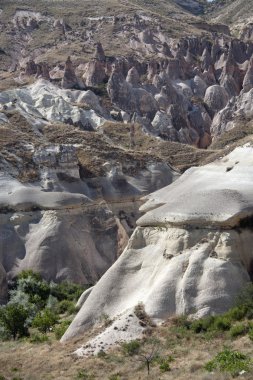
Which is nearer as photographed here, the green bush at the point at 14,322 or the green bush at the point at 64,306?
the green bush at the point at 14,322

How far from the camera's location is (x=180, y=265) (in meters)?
24.6

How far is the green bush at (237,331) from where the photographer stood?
21.0m

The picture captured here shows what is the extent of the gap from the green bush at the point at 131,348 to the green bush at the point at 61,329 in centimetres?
435

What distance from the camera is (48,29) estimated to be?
451ft

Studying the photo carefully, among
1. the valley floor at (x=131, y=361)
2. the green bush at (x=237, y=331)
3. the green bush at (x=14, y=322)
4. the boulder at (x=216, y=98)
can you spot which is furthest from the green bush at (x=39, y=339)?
the boulder at (x=216, y=98)

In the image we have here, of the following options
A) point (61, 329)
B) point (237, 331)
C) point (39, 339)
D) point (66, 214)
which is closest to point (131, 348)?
point (237, 331)

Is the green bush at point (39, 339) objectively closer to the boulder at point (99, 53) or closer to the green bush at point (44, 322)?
the green bush at point (44, 322)

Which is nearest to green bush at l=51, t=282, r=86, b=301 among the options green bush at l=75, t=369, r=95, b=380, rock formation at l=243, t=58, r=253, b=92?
green bush at l=75, t=369, r=95, b=380

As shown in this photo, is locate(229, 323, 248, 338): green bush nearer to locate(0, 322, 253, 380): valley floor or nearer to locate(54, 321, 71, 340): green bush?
locate(0, 322, 253, 380): valley floor

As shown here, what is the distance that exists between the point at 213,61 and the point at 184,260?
105267 mm

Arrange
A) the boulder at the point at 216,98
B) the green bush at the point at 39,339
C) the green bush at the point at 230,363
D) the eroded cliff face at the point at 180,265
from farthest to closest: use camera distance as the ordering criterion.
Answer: the boulder at the point at 216,98 < the green bush at the point at 39,339 < the eroded cliff face at the point at 180,265 < the green bush at the point at 230,363

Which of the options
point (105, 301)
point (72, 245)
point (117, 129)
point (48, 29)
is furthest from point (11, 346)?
point (48, 29)

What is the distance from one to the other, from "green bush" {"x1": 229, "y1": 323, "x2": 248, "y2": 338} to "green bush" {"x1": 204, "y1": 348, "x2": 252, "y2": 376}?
5.16 ft

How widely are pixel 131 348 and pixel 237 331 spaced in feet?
10.7
